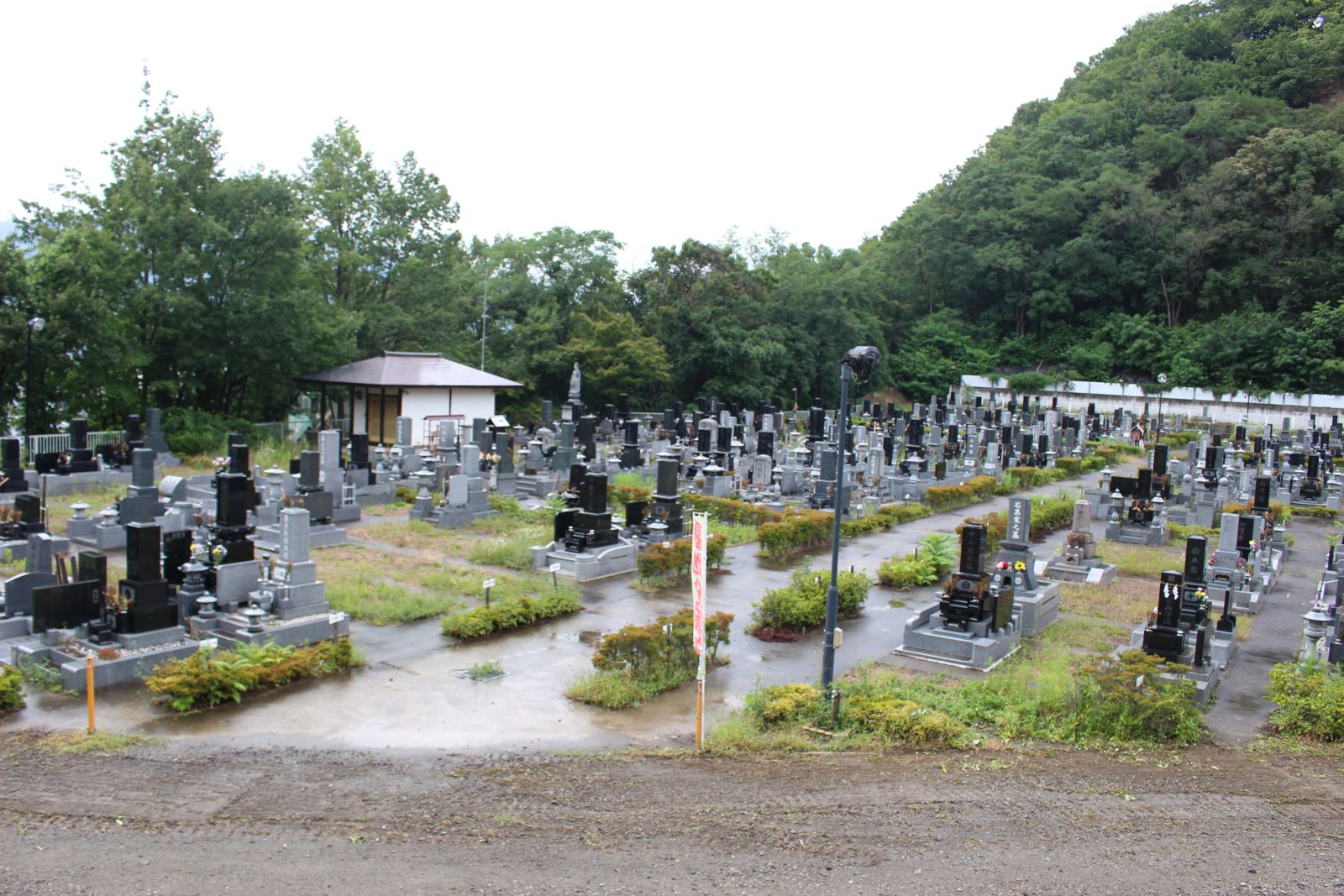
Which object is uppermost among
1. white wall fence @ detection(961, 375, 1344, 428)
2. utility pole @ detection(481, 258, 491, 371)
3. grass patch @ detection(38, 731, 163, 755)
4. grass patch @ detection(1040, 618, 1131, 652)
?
utility pole @ detection(481, 258, 491, 371)

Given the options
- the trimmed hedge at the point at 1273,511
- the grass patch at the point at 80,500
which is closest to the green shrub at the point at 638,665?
the grass patch at the point at 80,500

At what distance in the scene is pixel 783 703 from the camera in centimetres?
1062

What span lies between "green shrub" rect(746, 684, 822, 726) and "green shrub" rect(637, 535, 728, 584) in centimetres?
642

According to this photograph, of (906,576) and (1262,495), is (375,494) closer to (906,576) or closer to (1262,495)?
(906,576)

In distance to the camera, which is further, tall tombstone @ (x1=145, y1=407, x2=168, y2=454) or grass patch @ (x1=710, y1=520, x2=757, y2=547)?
tall tombstone @ (x1=145, y1=407, x2=168, y2=454)

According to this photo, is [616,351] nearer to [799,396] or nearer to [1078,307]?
[799,396]

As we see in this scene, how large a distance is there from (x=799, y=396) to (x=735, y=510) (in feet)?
106

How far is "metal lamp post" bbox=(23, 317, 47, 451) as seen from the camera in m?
27.3

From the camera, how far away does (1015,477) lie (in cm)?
3197

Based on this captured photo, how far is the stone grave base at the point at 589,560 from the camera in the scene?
1808 centimetres

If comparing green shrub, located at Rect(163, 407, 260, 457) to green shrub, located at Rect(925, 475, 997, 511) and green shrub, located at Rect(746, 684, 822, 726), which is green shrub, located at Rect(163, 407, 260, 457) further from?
green shrub, located at Rect(746, 684, 822, 726)

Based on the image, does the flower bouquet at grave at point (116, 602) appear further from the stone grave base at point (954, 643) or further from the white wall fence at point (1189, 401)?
the white wall fence at point (1189, 401)

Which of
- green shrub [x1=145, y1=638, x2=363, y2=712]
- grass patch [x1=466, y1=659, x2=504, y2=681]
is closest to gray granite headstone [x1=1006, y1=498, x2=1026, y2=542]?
grass patch [x1=466, y1=659, x2=504, y2=681]

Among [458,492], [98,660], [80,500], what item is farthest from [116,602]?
[80,500]
